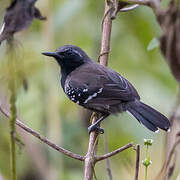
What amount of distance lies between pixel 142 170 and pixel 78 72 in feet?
3.73

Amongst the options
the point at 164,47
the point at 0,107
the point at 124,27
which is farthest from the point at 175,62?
the point at 124,27

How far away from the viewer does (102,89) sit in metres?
3.69

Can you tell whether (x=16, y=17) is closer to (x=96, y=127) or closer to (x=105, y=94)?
(x=96, y=127)

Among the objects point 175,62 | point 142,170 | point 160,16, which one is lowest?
point 142,170

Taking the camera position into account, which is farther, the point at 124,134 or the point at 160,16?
the point at 124,134

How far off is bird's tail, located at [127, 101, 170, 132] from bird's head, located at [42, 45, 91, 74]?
34.4 inches

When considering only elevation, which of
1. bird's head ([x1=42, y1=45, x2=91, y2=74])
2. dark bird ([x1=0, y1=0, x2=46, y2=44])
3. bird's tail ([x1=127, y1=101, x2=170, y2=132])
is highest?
dark bird ([x1=0, y1=0, x2=46, y2=44])

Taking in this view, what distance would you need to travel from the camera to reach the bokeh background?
3.68 m

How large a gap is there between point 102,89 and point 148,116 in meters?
0.53

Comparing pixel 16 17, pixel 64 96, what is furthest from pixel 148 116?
pixel 16 17

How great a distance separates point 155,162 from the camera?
4.26 metres

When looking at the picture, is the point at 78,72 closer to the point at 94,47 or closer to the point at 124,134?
the point at 94,47

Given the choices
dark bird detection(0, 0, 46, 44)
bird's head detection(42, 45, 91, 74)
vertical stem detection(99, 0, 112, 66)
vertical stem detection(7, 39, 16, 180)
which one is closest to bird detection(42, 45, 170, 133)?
bird's head detection(42, 45, 91, 74)

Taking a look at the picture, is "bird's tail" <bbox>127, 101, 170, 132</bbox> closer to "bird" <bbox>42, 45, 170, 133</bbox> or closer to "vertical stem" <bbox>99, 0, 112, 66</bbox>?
"bird" <bbox>42, 45, 170, 133</bbox>
